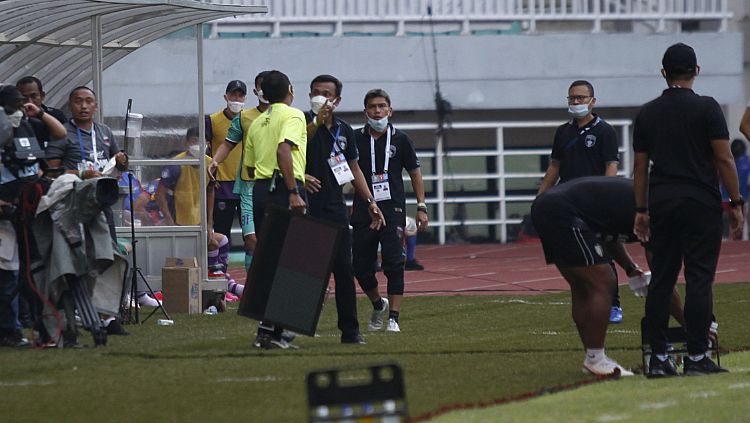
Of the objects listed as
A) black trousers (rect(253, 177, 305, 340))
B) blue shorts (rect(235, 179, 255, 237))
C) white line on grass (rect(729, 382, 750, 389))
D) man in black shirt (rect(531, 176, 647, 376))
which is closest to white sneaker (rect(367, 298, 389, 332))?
black trousers (rect(253, 177, 305, 340))

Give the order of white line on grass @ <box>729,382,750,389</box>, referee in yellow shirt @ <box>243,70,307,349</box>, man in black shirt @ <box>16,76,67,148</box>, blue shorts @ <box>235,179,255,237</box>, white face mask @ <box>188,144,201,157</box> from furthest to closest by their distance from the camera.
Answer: white face mask @ <box>188,144,201,157</box>, blue shorts @ <box>235,179,255,237</box>, man in black shirt @ <box>16,76,67,148</box>, referee in yellow shirt @ <box>243,70,307,349</box>, white line on grass @ <box>729,382,750,389</box>

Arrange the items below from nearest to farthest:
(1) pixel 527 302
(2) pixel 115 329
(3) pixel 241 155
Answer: (2) pixel 115 329
(3) pixel 241 155
(1) pixel 527 302

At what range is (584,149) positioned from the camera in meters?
13.2

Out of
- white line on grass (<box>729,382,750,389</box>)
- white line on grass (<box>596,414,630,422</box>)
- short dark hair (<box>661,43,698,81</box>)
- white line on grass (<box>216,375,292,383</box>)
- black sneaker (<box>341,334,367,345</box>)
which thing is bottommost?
black sneaker (<box>341,334,367,345</box>)

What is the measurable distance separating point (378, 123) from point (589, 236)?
4212 mm

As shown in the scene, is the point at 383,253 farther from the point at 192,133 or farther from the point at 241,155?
the point at 192,133

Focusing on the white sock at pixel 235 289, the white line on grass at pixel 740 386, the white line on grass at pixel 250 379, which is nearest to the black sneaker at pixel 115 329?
the white line on grass at pixel 250 379

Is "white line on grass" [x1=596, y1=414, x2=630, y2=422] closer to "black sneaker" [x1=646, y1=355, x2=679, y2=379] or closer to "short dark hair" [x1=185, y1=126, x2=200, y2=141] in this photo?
"black sneaker" [x1=646, y1=355, x2=679, y2=379]

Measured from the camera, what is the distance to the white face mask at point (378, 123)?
13.2m

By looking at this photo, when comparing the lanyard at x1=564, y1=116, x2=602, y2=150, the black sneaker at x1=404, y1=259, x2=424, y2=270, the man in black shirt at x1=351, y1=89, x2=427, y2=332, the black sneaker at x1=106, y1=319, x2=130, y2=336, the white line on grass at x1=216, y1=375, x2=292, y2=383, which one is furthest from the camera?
the black sneaker at x1=404, y1=259, x2=424, y2=270

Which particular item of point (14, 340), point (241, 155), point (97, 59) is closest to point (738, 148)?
point (241, 155)

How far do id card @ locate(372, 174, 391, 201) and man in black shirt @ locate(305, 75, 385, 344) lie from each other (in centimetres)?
94

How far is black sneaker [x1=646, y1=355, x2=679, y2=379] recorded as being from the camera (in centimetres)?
913

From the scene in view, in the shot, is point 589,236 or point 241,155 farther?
point 241,155
